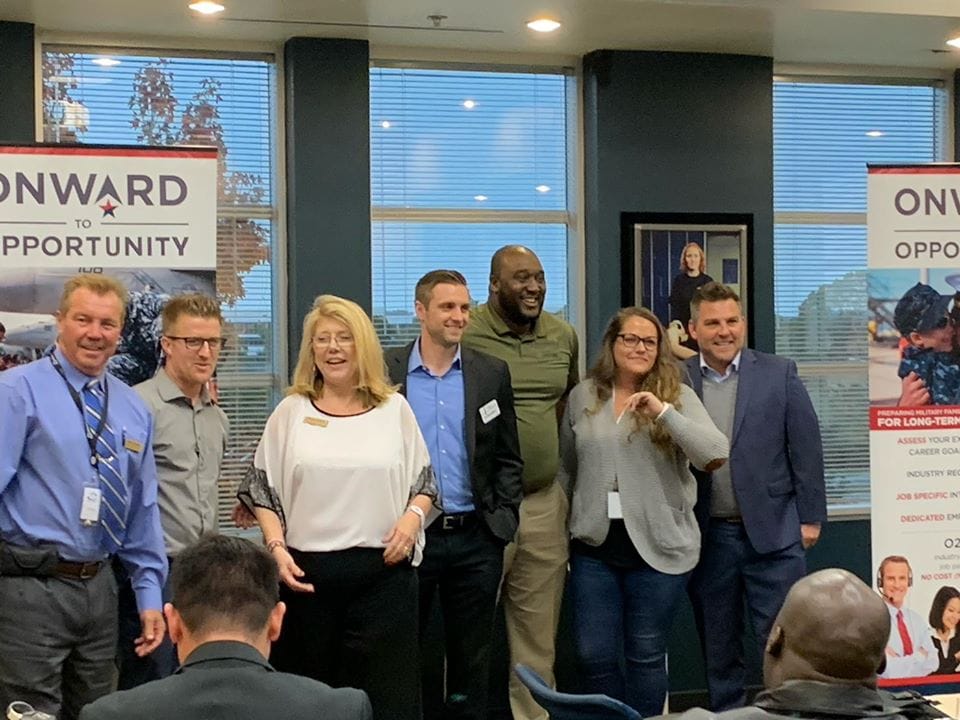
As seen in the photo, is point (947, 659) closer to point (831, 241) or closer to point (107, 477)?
point (831, 241)

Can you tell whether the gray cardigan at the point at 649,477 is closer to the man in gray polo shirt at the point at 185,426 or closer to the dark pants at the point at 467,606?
the dark pants at the point at 467,606

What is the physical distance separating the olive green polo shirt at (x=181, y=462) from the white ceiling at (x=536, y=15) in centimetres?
172

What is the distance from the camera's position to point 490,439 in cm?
448

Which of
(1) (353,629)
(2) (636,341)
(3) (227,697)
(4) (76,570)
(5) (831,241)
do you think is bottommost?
(1) (353,629)

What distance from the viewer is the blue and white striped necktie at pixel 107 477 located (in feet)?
12.1

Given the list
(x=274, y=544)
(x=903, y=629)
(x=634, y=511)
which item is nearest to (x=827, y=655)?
(x=274, y=544)

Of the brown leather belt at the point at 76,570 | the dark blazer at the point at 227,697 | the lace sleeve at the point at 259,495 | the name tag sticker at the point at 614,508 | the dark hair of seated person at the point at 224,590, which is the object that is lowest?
the brown leather belt at the point at 76,570

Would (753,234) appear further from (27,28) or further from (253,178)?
(27,28)

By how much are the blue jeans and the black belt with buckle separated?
47 centimetres

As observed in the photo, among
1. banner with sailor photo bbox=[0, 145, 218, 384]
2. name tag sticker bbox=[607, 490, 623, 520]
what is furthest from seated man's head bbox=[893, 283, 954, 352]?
banner with sailor photo bbox=[0, 145, 218, 384]

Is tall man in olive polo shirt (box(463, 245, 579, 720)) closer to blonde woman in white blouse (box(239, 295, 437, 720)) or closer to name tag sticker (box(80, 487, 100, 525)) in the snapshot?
blonde woman in white blouse (box(239, 295, 437, 720))

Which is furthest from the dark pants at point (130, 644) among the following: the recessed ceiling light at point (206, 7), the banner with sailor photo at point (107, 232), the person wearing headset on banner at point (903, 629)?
the person wearing headset on banner at point (903, 629)

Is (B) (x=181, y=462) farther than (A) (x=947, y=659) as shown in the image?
No

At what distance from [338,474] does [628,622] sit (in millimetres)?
1294
